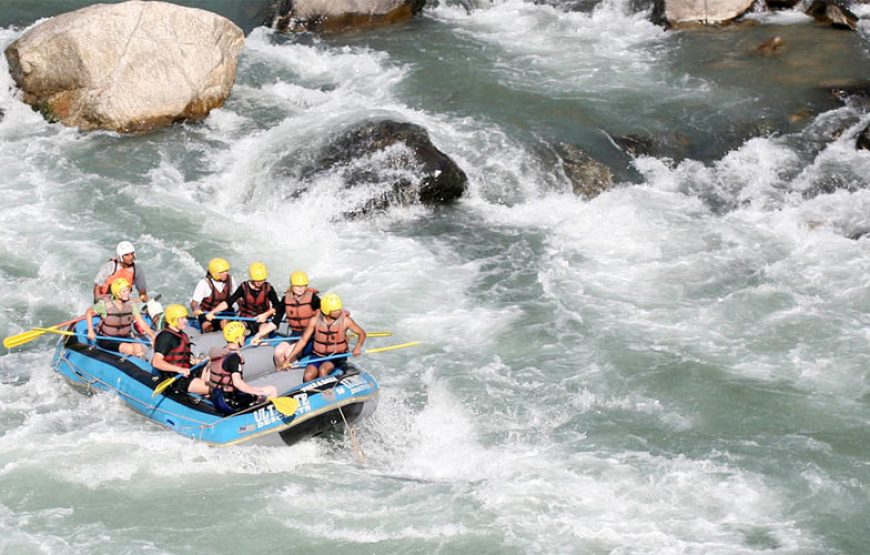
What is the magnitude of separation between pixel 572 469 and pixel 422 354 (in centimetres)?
231

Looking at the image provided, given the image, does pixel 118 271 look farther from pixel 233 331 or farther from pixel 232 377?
pixel 232 377

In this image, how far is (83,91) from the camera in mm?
15000

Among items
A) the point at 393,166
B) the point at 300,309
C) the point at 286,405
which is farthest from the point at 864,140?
the point at 286,405

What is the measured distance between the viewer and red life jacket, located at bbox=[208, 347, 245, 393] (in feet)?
31.3

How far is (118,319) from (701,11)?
34.7 feet

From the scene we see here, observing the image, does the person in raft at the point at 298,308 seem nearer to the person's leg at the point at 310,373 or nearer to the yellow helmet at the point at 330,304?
the person's leg at the point at 310,373

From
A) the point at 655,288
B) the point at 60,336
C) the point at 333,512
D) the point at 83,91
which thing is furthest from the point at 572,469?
the point at 83,91

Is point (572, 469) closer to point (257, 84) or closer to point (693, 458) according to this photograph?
point (693, 458)

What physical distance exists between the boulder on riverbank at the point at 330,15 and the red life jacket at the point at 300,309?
8.39 metres

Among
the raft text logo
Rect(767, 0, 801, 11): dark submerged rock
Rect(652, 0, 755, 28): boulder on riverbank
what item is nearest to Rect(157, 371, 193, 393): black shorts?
the raft text logo

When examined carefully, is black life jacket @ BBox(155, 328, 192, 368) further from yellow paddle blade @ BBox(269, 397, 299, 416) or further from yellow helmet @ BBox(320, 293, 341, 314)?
yellow helmet @ BBox(320, 293, 341, 314)

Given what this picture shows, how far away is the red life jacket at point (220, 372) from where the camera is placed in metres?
9.53

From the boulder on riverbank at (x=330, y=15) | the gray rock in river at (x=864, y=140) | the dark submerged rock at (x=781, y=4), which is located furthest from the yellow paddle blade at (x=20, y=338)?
the dark submerged rock at (x=781, y=4)

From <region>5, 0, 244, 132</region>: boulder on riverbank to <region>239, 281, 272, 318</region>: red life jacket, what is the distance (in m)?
5.28
